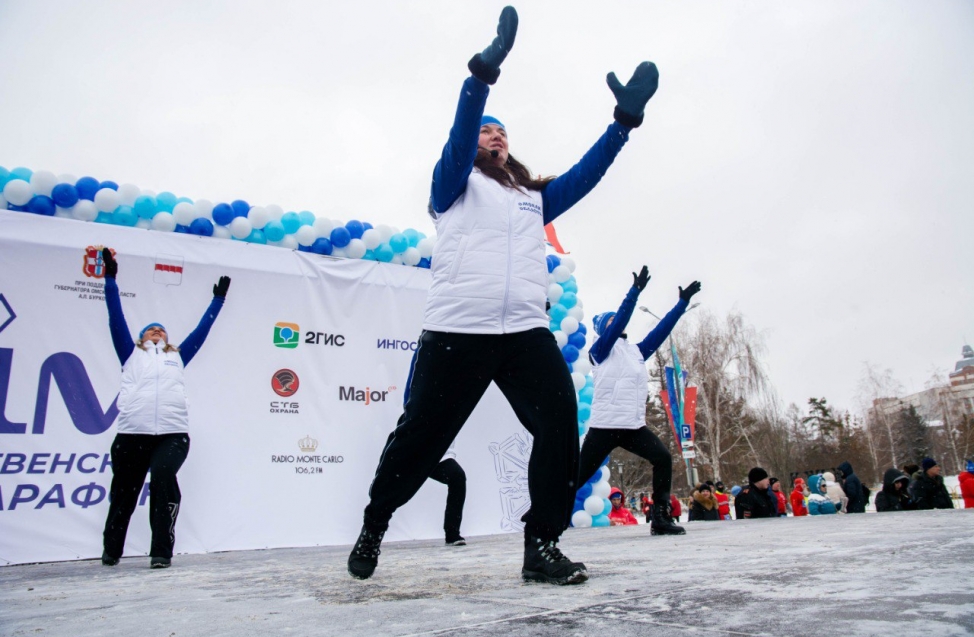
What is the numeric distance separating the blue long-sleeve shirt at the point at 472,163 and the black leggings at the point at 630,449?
119 inches

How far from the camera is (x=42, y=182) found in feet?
19.7

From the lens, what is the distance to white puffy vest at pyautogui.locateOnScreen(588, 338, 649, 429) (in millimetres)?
5457

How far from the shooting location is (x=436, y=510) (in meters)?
7.61

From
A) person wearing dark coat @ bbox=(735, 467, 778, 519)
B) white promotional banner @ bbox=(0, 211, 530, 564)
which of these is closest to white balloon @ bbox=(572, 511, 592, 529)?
white promotional banner @ bbox=(0, 211, 530, 564)

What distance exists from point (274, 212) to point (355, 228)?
2.89ft

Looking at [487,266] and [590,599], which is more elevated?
[487,266]

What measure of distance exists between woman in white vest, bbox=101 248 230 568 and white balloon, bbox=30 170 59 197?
218 centimetres

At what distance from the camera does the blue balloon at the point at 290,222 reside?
7.15 m

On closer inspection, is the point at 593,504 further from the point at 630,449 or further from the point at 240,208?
the point at 240,208

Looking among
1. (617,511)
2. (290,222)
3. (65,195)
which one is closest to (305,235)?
(290,222)

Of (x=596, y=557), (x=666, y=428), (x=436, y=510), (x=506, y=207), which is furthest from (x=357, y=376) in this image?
(x=666, y=428)

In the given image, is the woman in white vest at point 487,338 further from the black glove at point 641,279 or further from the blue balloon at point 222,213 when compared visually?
the blue balloon at point 222,213

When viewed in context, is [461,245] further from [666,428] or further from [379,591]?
[666,428]

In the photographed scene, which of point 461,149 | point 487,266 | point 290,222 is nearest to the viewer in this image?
point 461,149
